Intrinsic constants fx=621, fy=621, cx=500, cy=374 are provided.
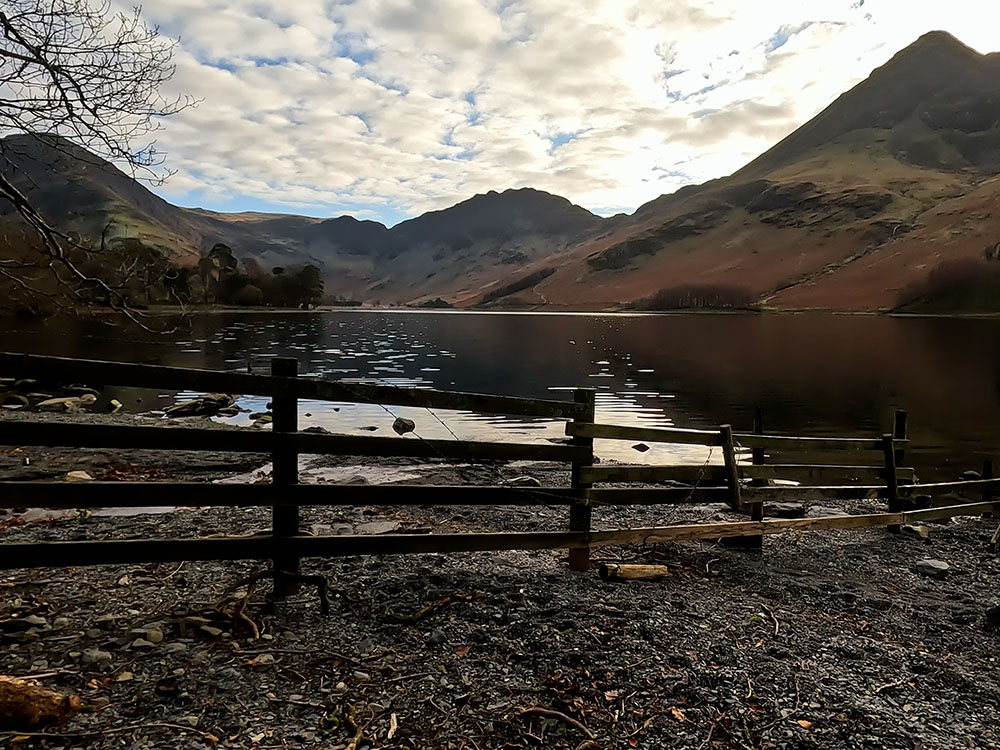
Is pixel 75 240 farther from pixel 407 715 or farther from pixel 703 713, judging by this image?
pixel 703 713

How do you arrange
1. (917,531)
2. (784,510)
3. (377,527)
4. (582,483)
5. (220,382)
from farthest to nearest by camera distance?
(784,510), (917,531), (377,527), (582,483), (220,382)

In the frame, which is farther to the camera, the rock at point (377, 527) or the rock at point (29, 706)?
the rock at point (377, 527)

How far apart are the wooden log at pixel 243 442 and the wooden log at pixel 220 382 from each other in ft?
1.30

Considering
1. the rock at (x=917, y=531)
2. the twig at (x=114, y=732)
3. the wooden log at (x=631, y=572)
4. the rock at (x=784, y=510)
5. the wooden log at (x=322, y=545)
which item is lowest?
the rock at (x=784, y=510)

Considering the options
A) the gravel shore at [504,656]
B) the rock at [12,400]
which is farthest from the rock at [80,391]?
the gravel shore at [504,656]

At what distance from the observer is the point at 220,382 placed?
579 cm

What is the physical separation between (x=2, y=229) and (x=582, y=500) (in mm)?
8662

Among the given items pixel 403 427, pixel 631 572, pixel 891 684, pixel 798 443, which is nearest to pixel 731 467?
pixel 798 443

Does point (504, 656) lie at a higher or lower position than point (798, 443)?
lower

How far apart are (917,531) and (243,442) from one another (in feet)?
39.3

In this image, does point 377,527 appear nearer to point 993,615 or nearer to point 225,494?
point 225,494

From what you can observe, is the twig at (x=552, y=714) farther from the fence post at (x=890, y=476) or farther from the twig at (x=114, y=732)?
the fence post at (x=890, y=476)

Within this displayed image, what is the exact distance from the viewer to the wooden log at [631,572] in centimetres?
792

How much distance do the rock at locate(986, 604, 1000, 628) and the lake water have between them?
9.71m
